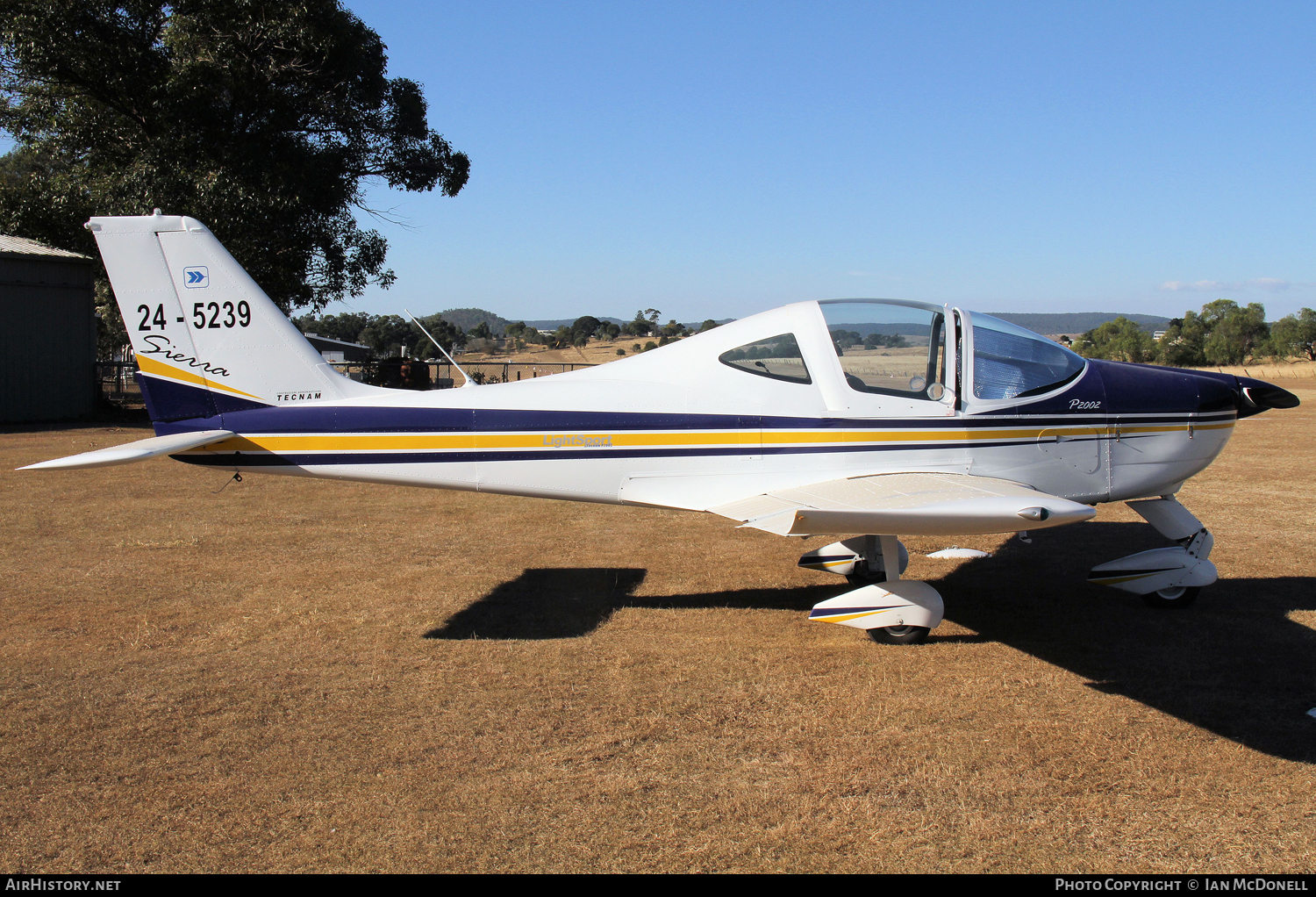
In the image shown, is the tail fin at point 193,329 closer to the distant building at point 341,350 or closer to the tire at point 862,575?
the tire at point 862,575

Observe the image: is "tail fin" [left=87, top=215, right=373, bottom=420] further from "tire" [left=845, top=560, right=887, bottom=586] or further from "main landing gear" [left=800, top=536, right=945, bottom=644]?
"tire" [left=845, top=560, right=887, bottom=586]

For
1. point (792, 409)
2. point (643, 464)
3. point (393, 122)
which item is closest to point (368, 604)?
point (643, 464)

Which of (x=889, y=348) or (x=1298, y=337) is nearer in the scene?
(x=889, y=348)

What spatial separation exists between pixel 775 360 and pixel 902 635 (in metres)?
2.02

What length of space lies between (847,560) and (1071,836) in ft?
12.4

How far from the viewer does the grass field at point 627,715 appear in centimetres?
326

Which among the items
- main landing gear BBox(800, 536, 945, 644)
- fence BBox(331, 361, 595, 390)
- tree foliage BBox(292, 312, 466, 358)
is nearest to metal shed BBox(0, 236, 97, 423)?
fence BBox(331, 361, 595, 390)

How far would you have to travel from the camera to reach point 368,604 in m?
6.34

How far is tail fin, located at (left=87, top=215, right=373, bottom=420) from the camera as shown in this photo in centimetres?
591

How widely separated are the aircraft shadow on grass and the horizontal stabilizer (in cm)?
206

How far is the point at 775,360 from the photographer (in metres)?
5.85

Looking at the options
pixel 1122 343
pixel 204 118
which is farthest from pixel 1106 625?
pixel 1122 343

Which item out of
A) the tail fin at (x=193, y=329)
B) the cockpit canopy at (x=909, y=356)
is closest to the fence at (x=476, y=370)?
the tail fin at (x=193, y=329)

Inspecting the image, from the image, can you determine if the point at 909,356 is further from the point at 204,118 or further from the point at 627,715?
the point at 204,118
